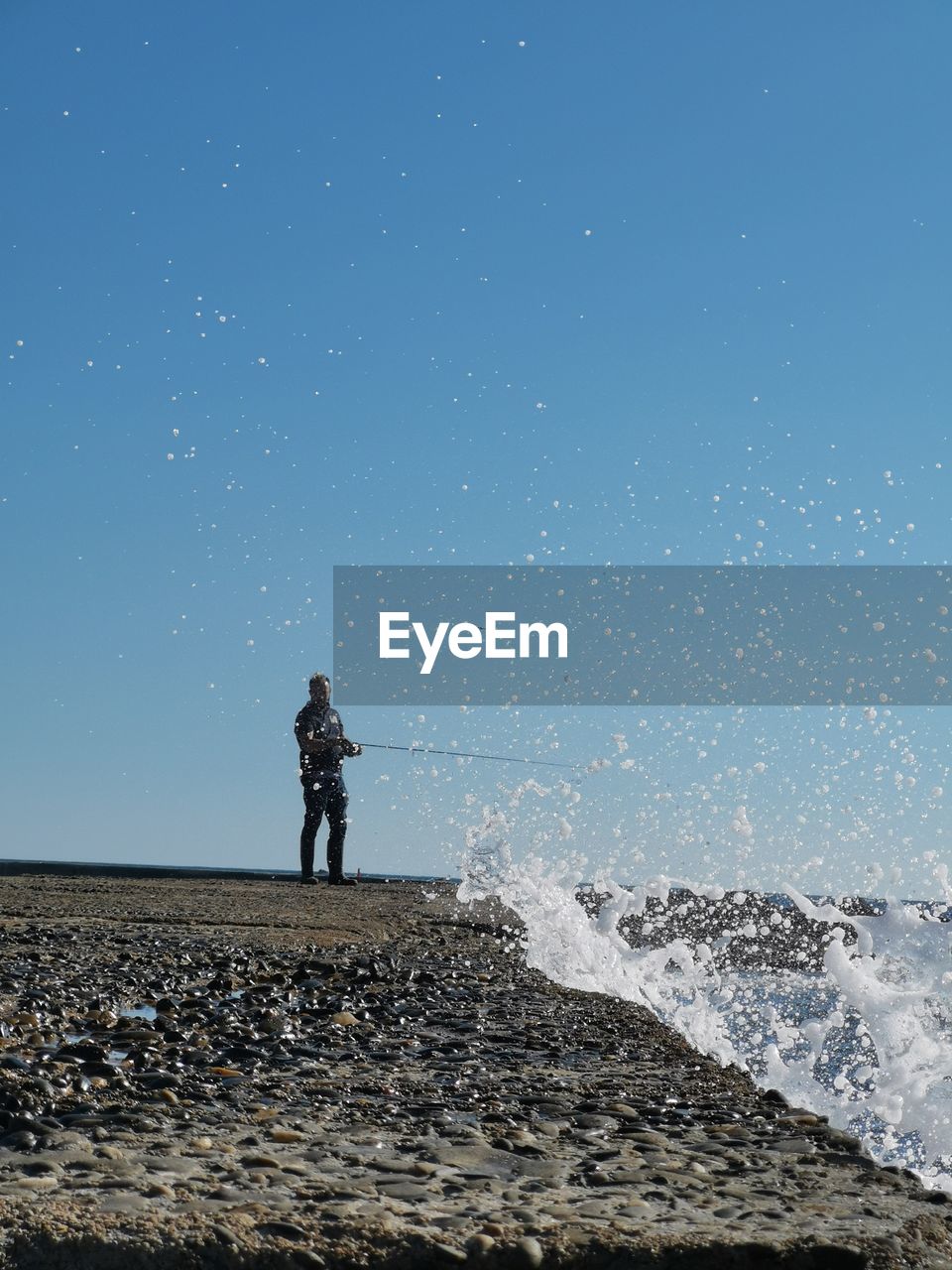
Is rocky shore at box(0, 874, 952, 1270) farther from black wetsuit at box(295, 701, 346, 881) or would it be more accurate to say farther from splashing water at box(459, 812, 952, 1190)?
black wetsuit at box(295, 701, 346, 881)

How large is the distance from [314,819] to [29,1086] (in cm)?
918

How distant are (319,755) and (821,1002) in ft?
17.3

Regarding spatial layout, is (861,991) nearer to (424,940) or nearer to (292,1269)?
(424,940)

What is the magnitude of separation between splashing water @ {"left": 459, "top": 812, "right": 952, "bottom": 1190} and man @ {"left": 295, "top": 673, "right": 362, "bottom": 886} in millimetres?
2142

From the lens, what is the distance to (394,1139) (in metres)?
3.04

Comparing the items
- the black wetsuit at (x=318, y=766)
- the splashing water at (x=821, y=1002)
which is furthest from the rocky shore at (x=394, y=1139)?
the black wetsuit at (x=318, y=766)

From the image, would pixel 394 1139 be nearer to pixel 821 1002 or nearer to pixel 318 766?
pixel 821 1002

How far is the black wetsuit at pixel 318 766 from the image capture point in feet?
40.1

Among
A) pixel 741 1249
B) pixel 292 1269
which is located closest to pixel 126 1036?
pixel 292 1269

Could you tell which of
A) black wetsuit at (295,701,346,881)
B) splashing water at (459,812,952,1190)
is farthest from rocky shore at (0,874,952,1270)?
black wetsuit at (295,701,346,881)

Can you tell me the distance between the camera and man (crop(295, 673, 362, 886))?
12234 millimetres

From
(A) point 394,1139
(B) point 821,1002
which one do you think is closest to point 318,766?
(B) point 821,1002

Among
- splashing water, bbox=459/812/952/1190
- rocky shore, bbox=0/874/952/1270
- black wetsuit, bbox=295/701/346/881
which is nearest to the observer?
rocky shore, bbox=0/874/952/1270

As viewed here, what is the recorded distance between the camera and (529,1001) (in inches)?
218
